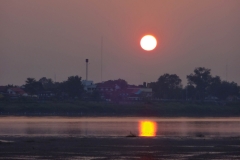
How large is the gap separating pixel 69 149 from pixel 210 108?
408 ft

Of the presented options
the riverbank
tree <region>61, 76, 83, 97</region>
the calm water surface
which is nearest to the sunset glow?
the calm water surface

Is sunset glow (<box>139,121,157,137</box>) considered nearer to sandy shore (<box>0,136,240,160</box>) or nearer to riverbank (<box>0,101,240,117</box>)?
sandy shore (<box>0,136,240,160</box>)

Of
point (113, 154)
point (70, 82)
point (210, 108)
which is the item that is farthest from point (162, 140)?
point (70, 82)

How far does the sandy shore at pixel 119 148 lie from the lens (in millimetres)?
41531

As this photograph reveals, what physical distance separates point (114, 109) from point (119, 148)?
105 metres

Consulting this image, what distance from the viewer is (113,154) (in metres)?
42.8

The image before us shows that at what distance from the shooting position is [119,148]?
1855 inches

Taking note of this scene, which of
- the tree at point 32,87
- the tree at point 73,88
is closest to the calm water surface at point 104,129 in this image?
the tree at point 73,88

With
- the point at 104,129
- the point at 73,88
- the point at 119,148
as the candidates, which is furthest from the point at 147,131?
the point at 73,88

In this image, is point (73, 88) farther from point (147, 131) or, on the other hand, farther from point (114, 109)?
point (147, 131)

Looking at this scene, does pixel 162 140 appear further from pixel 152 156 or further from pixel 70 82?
pixel 70 82

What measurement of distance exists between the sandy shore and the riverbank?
269 ft

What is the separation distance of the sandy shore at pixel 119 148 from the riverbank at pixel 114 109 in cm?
8194

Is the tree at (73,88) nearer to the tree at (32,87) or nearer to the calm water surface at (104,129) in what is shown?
the tree at (32,87)
